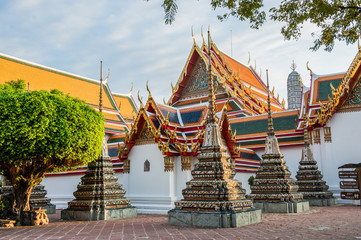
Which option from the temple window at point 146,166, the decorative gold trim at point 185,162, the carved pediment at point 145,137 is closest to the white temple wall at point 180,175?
the decorative gold trim at point 185,162

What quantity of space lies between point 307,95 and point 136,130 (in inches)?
437

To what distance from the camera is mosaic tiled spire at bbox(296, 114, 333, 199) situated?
610 inches

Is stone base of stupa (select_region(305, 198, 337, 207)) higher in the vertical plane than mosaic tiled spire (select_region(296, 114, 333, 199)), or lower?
lower

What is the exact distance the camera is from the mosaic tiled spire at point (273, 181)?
11.9 metres

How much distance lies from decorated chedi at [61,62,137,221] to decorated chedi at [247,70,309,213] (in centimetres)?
420

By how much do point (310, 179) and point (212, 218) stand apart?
9234 mm

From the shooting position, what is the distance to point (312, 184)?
15.6 metres

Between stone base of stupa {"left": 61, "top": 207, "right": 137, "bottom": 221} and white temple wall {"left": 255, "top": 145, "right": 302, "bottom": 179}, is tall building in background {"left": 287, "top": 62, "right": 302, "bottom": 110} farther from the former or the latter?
stone base of stupa {"left": 61, "top": 207, "right": 137, "bottom": 221}

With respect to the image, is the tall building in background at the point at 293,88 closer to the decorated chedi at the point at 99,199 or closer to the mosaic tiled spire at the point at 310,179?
the mosaic tiled spire at the point at 310,179

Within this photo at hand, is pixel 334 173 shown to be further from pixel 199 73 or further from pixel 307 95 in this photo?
pixel 199 73

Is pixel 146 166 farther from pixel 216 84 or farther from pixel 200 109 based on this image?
pixel 216 84

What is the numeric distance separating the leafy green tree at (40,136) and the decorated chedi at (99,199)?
4.37 feet

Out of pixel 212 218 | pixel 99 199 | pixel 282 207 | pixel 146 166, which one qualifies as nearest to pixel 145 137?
pixel 146 166

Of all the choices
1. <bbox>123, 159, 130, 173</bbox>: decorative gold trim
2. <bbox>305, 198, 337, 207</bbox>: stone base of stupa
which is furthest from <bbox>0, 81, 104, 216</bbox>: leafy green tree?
<bbox>305, 198, 337, 207</bbox>: stone base of stupa
